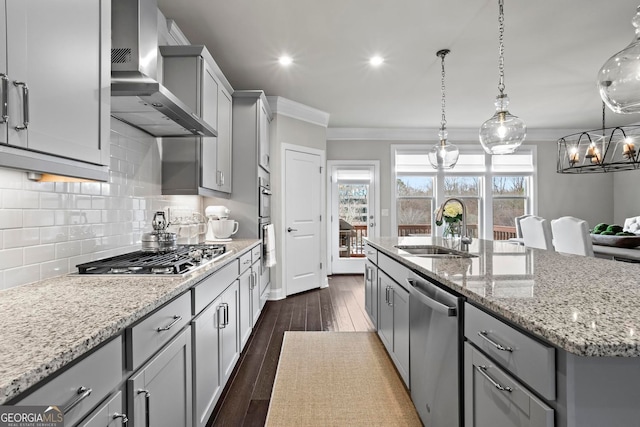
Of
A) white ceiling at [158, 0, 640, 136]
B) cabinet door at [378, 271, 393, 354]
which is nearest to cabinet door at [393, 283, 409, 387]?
cabinet door at [378, 271, 393, 354]

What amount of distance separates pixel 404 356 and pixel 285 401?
79 cm

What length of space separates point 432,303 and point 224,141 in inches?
99.5

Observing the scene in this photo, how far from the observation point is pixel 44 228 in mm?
1452

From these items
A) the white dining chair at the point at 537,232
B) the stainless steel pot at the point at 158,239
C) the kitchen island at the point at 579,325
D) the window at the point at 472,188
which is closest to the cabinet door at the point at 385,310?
the kitchen island at the point at 579,325

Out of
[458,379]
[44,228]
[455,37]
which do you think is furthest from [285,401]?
[455,37]

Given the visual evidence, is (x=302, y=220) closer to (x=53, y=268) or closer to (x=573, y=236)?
(x=573, y=236)

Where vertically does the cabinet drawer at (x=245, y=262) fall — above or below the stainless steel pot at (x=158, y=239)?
below

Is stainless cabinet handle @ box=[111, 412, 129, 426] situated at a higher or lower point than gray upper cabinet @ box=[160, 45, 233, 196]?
lower

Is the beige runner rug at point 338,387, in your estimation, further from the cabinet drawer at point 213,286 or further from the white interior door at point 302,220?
the white interior door at point 302,220

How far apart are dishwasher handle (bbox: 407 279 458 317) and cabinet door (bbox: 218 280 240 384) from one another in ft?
3.65

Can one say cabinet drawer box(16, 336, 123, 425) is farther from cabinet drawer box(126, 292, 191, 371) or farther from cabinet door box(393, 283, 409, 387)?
cabinet door box(393, 283, 409, 387)

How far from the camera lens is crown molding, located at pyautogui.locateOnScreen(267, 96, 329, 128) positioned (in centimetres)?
454

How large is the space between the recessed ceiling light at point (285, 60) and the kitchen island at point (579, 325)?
110 inches

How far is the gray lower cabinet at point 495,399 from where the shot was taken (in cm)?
85
